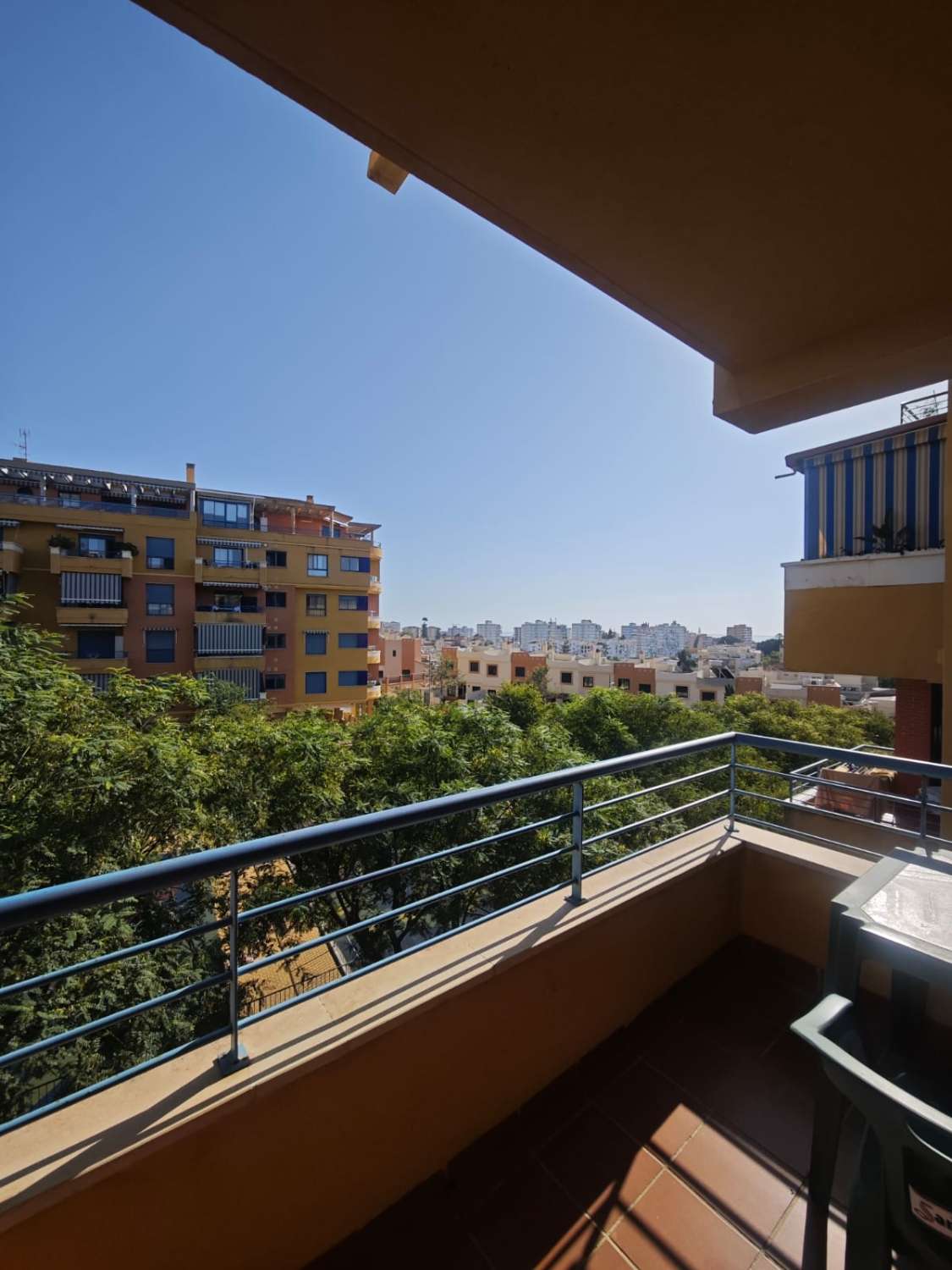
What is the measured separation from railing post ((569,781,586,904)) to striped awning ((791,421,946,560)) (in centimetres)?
616

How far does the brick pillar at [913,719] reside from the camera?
6.31 metres

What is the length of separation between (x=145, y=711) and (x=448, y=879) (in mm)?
6023

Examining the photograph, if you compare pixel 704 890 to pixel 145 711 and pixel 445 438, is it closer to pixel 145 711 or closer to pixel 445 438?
pixel 145 711

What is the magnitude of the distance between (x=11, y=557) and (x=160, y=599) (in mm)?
4983

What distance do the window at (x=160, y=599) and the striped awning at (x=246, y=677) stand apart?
127 inches

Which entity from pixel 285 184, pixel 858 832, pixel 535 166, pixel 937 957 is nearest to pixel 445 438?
pixel 285 184

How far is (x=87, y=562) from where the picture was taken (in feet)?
66.0

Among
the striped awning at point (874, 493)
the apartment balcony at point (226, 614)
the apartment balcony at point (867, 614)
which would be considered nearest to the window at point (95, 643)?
the apartment balcony at point (226, 614)

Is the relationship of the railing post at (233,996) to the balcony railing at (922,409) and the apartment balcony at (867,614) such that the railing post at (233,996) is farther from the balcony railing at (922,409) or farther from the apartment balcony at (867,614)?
the balcony railing at (922,409)

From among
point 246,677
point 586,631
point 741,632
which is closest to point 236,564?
point 246,677

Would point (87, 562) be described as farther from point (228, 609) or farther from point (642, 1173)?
point (642, 1173)

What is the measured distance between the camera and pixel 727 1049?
5.89 feet

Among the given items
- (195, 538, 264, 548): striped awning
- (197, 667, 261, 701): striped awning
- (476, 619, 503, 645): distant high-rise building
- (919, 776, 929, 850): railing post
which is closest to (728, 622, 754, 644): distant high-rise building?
(476, 619, 503, 645): distant high-rise building

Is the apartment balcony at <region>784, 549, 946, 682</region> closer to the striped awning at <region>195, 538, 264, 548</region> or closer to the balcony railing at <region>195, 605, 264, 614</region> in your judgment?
the balcony railing at <region>195, 605, 264, 614</region>
